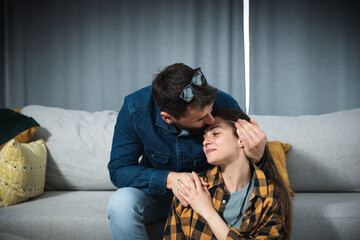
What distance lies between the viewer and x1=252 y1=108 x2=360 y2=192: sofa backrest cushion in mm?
1872

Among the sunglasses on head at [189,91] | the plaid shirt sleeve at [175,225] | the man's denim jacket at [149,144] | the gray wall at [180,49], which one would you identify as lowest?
the plaid shirt sleeve at [175,225]

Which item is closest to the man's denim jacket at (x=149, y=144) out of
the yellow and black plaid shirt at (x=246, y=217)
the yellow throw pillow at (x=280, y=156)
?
the yellow and black plaid shirt at (x=246, y=217)

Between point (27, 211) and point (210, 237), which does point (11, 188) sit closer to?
point (27, 211)

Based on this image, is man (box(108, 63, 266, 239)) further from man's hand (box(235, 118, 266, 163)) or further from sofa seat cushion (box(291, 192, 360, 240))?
sofa seat cushion (box(291, 192, 360, 240))

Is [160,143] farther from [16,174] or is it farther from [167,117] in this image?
[16,174]

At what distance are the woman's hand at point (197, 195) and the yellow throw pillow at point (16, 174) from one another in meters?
0.95

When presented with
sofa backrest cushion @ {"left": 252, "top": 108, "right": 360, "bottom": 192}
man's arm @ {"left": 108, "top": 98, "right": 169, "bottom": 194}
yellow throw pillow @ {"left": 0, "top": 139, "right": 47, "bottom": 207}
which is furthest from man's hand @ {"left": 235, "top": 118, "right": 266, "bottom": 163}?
yellow throw pillow @ {"left": 0, "top": 139, "right": 47, "bottom": 207}

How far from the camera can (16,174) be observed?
1657mm

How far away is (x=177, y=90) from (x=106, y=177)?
1046 mm

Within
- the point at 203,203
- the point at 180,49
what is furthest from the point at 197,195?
the point at 180,49

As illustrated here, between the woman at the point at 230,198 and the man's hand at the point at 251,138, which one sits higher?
the man's hand at the point at 251,138

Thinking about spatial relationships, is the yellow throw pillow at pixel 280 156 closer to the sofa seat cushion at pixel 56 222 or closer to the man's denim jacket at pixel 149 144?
the man's denim jacket at pixel 149 144

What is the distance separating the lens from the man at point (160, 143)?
116 cm

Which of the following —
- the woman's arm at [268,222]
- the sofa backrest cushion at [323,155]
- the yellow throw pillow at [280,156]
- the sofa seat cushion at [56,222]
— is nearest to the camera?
the woman's arm at [268,222]
